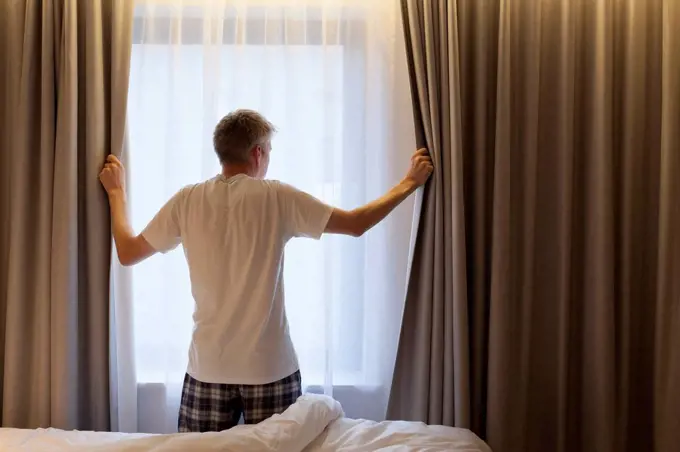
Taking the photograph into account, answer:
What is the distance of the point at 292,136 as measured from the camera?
2.25 metres

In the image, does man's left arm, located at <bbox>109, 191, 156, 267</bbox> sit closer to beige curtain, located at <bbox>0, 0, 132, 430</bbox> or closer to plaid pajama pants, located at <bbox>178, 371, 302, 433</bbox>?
beige curtain, located at <bbox>0, 0, 132, 430</bbox>

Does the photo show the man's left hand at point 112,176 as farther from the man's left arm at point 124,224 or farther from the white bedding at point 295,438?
the white bedding at point 295,438

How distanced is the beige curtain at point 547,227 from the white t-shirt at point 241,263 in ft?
1.74

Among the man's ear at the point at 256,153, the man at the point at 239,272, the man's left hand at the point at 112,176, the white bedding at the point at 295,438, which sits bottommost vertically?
the white bedding at the point at 295,438

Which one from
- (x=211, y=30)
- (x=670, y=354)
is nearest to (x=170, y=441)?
(x=211, y=30)

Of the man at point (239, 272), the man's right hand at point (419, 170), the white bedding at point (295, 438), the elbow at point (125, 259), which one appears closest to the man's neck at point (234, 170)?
the man at point (239, 272)

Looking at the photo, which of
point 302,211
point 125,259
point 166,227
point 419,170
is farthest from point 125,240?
point 419,170

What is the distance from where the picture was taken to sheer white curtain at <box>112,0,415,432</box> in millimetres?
2236

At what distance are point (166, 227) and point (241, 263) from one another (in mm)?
283

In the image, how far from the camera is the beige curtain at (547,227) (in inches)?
84.2

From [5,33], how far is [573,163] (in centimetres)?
210

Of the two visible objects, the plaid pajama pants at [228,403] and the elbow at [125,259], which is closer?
the plaid pajama pants at [228,403]

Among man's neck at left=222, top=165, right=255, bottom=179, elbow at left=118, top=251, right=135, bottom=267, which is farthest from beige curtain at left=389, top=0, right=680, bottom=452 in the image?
elbow at left=118, top=251, right=135, bottom=267

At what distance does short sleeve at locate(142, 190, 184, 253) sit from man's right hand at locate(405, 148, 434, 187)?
0.77 meters
